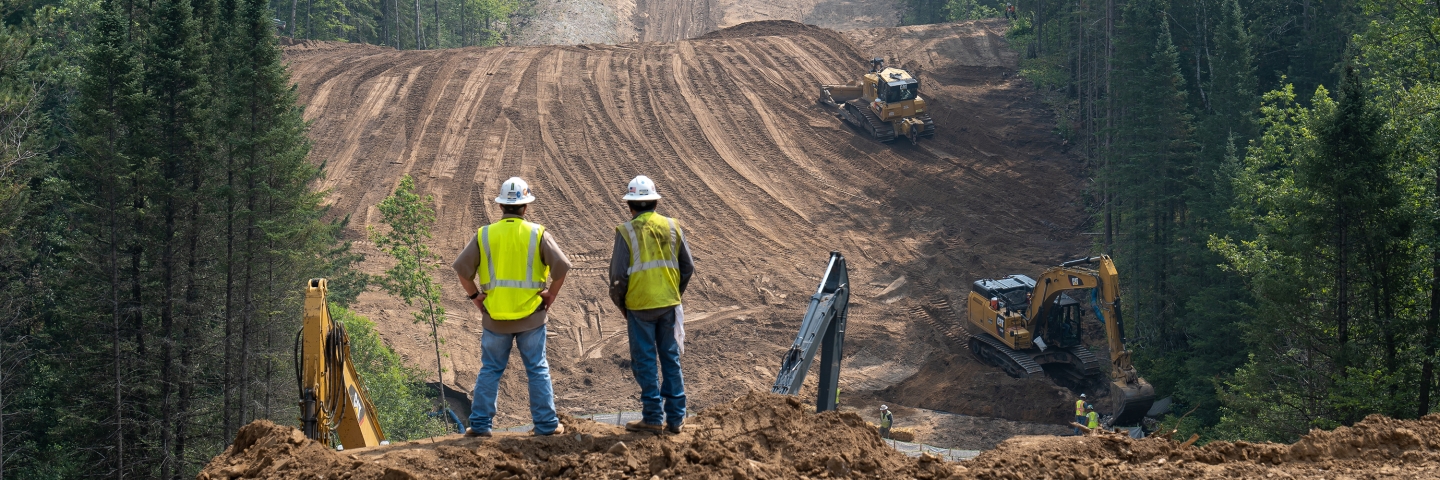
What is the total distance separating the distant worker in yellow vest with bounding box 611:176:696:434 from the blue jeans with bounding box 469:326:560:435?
607 mm

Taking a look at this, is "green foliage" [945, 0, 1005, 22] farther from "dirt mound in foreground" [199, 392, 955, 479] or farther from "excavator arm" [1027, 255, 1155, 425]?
"dirt mound in foreground" [199, 392, 955, 479]

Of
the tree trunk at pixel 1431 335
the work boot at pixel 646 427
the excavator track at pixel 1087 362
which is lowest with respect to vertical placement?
the excavator track at pixel 1087 362

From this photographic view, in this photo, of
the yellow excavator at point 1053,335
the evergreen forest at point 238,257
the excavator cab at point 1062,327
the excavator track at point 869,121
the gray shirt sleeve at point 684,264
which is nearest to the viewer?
the gray shirt sleeve at point 684,264

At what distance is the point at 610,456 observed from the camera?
7.66 metres

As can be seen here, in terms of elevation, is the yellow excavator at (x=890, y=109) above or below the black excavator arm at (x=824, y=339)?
above

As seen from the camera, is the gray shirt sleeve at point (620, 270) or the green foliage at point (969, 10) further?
the green foliage at point (969, 10)

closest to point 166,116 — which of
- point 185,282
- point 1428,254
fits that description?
point 185,282

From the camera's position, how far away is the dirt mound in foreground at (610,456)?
7336 mm

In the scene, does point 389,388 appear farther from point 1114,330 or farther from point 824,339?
point 1114,330

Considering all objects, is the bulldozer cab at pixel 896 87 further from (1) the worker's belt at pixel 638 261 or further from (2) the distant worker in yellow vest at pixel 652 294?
(1) the worker's belt at pixel 638 261

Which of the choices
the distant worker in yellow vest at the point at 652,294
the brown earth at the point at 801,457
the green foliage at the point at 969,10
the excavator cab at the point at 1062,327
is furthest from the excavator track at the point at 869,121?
the distant worker in yellow vest at the point at 652,294

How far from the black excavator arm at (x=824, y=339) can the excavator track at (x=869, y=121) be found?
1010 inches

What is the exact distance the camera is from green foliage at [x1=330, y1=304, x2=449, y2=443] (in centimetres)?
2219

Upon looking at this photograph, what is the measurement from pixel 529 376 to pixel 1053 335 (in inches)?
793
